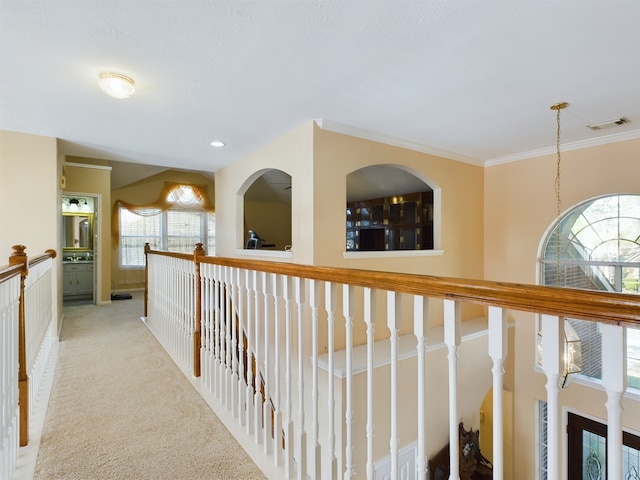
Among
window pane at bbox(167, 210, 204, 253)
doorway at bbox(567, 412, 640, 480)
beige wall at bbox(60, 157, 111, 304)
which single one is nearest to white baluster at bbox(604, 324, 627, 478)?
doorway at bbox(567, 412, 640, 480)

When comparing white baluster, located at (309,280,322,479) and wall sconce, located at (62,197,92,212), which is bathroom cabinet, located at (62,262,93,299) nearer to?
wall sconce, located at (62,197,92,212)

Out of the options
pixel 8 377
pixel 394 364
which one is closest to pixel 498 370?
pixel 394 364

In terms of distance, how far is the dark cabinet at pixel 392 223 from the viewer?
5.47 m

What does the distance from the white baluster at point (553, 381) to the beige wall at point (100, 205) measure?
6738 mm

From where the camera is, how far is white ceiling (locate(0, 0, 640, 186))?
1.68m

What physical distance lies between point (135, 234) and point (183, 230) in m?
1.01

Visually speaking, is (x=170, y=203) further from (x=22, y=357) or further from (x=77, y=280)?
(x=22, y=357)

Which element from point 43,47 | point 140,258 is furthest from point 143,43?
point 140,258

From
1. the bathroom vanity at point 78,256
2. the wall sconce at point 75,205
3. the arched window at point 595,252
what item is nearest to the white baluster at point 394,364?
the arched window at point 595,252

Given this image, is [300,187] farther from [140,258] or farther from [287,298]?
[140,258]

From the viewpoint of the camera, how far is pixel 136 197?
7.30m

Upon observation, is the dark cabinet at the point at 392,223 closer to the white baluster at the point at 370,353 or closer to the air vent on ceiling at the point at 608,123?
the air vent on ceiling at the point at 608,123

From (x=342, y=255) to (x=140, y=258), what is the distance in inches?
230

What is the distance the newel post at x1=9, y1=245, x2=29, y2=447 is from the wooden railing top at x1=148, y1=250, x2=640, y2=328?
180 cm
